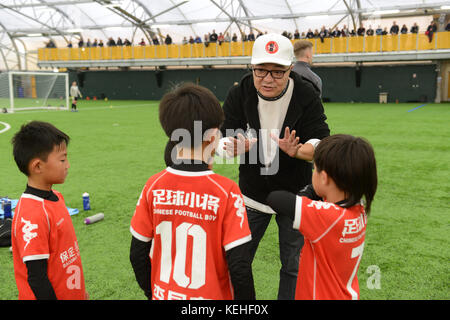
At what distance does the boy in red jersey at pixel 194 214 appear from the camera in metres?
1.65

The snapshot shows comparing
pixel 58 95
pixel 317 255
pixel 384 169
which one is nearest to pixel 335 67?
pixel 58 95

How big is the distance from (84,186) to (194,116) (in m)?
5.16

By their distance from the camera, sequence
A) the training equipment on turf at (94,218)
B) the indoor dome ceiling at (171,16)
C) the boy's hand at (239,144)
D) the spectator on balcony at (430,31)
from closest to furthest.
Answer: the boy's hand at (239,144) → the training equipment on turf at (94,218) → the spectator on balcony at (430,31) → the indoor dome ceiling at (171,16)

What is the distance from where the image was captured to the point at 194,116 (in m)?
1.65

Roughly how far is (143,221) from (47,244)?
61 cm

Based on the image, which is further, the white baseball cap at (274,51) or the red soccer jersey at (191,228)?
Result: the white baseball cap at (274,51)

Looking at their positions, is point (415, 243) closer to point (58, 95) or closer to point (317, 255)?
point (317, 255)

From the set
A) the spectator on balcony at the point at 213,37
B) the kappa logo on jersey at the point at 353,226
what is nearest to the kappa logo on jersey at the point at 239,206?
the kappa logo on jersey at the point at 353,226

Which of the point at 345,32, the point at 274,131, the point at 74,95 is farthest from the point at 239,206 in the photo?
the point at 345,32

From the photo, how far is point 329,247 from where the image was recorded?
1.83 meters

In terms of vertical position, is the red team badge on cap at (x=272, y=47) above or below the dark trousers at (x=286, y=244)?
above

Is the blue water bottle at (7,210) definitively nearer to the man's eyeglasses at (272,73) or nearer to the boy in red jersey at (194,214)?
the boy in red jersey at (194,214)

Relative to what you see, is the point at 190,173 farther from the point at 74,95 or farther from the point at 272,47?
the point at 74,95

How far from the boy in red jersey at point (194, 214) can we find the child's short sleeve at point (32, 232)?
1.81 feet
